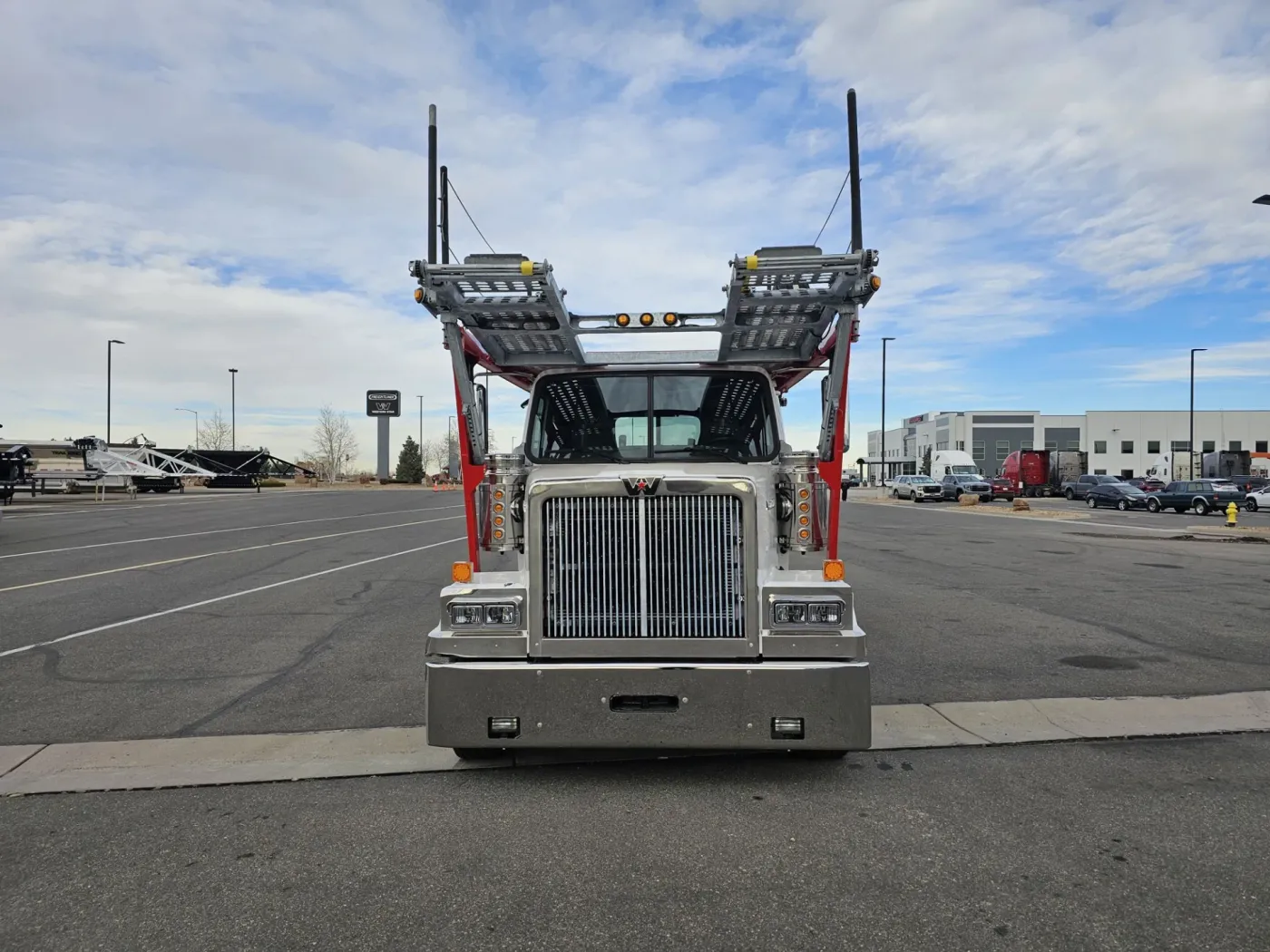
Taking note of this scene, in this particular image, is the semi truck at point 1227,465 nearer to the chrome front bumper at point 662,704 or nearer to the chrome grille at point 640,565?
the chrome front bumper at point 662,704

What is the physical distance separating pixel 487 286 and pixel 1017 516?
2875 centimetres

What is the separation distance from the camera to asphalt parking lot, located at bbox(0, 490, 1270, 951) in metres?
2.99

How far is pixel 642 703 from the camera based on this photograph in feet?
13.5

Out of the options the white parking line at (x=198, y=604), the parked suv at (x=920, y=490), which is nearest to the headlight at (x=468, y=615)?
the white parking line at (x=198, y=604)

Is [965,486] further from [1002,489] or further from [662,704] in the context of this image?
[662,704]

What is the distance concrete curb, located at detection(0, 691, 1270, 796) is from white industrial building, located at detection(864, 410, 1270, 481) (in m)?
80.2

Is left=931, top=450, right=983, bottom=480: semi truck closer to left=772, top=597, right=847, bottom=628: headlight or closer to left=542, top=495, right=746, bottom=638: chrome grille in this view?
left=772, top=597, right=847, bottom=628: headlight

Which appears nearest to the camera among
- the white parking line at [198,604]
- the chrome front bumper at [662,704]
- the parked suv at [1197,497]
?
the chrome front bumper at [662,704]

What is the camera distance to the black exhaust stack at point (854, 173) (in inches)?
227

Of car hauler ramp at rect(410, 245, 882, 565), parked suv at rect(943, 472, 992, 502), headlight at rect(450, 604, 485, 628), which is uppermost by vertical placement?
car hauler ramp at rect(410, 245, 882, 565)

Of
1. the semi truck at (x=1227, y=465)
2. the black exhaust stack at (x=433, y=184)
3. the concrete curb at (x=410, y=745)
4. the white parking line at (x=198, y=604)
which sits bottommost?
the concrete curb at (x=410, y=745)

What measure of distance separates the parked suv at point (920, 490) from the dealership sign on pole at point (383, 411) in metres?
46.3

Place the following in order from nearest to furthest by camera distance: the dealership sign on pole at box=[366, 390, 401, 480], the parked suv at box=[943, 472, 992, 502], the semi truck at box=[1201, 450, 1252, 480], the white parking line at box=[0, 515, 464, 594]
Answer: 1. the white parking line at box=[0, 515, 464, 594]
2. the parked suv at box=[943, 472, 992, 502]
3. the semi truck at box=[1201, 450, 1252, 480]
4. the dealership sign on pole at box=[366, 390, 401, 480]

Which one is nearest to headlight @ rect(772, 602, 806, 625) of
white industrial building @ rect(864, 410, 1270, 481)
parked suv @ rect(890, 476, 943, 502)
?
parked suv @ rect(890, 476, 943, 502)
